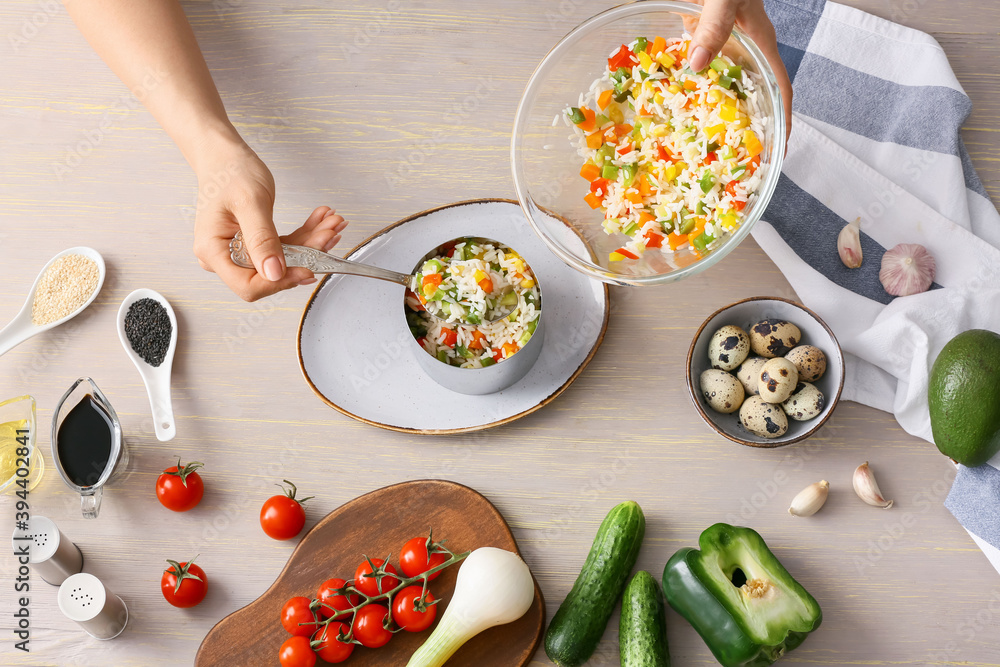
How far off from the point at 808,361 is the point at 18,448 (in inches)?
65.1

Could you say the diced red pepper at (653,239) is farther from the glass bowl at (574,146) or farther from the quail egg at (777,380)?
the quail egg at (777,380)

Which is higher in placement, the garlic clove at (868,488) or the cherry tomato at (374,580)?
the garlic clove at (868,488)

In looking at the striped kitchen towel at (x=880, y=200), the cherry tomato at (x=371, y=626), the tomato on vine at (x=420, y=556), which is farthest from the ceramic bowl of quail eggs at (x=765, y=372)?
the cherry tomato at (x=371, y=626)

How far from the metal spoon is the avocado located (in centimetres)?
82

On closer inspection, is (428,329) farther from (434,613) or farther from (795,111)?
(795,111)

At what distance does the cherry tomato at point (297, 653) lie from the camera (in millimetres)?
1323

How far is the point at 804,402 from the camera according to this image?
131 centimetres

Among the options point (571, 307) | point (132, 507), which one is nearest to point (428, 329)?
point (571, 307)

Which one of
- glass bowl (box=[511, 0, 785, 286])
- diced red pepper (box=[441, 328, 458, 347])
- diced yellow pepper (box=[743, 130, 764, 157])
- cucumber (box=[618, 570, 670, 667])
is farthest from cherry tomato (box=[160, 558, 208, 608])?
diced yellow pepper (box=[743, 130, 764, 157])

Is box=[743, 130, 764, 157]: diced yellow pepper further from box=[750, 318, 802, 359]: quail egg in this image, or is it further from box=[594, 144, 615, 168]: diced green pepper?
box=[750, 318, 802, 359]: quail egg

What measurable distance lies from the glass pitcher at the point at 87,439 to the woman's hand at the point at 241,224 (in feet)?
1.45

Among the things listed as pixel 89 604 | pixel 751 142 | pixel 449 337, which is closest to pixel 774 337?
pixel 751 142

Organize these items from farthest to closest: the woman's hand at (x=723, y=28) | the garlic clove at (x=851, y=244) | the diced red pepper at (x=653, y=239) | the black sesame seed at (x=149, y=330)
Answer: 1. the black sesame seed at (x=149, y=330)
2. the garlic clove at (x=851, y=244)
3. the diced red pepper at (x=653, y=239)
4. the woman's hand at (x=723, y=28)

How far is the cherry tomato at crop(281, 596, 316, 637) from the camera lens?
136 cm
